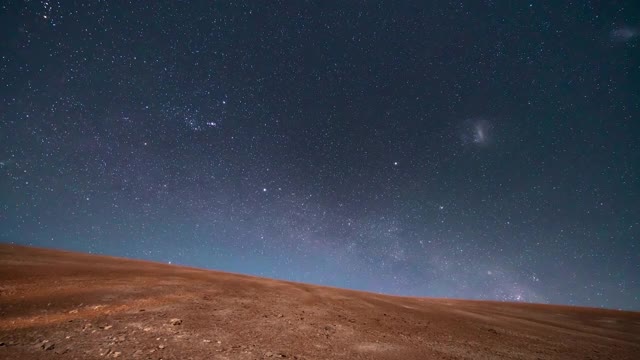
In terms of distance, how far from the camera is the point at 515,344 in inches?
290

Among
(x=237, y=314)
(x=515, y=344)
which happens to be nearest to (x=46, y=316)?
(x=237, y=314)

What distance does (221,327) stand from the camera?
5.66 metres

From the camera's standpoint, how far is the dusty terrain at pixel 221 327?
4.44 m

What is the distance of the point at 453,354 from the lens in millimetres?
5949

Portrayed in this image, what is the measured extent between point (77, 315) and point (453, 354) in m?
7.22

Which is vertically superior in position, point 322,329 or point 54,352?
point 322,329

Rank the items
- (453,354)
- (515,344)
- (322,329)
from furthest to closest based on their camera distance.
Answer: (515,344), (322,329), (453,354)

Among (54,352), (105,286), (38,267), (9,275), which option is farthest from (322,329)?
(38,267)

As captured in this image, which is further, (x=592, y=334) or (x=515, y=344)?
(x=592, y=334)

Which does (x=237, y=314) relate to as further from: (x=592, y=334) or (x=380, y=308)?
(x=592, y=334)

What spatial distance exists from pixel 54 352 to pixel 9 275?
553cm

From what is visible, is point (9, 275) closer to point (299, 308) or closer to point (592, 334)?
point (299, 308)

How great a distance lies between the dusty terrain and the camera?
4.44 m

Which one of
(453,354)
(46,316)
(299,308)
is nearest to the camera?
(46,316)
